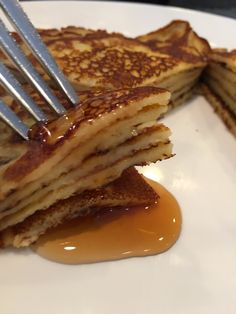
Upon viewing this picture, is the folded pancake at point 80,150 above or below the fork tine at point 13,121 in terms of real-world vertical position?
below

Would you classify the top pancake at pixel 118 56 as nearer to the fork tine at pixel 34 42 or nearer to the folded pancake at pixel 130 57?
the folded pancake at pixel 130 57

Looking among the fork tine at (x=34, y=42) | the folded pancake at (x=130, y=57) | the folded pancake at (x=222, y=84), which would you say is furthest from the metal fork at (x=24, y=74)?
the folded pancake at (x=222, y=84)

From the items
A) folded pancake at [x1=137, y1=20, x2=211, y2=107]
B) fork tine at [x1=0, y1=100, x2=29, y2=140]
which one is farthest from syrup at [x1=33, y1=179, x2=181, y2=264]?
folded pancake at [x1=137, y1=20, x2=211, y2=107]

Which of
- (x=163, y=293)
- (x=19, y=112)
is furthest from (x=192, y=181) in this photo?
(x=19, y=112)

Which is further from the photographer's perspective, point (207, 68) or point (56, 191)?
point (207, 68)

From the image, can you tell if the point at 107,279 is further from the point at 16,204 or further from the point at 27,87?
the point at 27,87

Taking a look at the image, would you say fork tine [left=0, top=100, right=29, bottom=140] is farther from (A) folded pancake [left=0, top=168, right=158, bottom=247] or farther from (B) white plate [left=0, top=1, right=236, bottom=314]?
(B) white plate [left=0, top=1, right=236, bottom=314]
